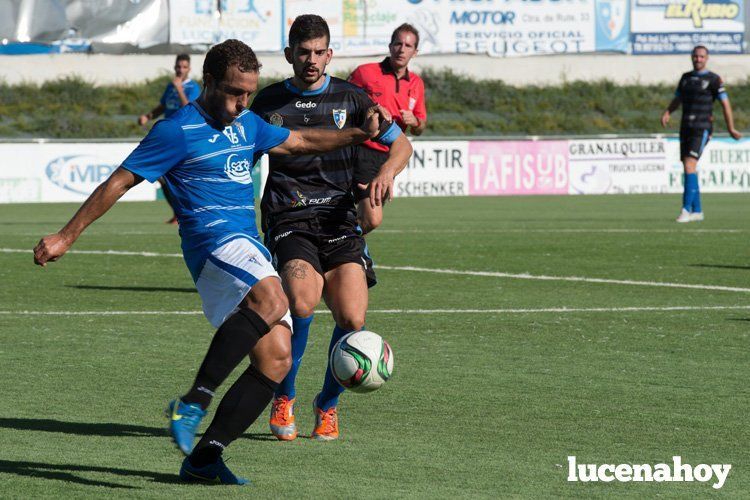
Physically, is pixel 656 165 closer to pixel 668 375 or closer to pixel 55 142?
pixel 55 142

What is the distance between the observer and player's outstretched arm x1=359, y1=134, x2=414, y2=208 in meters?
6.45

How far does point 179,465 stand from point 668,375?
128 inches

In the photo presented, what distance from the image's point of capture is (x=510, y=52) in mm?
45875

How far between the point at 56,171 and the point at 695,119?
13.2 meters

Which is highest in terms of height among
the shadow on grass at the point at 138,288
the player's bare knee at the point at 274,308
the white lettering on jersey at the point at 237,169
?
the white lettering on jersey at the point at 237,169

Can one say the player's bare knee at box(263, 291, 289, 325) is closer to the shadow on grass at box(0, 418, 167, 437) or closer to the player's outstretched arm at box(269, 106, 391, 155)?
the player's outstretched arm at box(269, 106, 391, 155)

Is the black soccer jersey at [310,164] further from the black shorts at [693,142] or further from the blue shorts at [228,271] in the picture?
the black shorts at [693,142]

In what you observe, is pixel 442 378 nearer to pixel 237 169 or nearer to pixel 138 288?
pixel 237 169

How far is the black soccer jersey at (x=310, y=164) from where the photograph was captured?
7.04 m

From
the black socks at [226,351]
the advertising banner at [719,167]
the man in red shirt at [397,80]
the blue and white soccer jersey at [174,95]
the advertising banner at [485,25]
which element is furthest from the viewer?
the advertising banner at [485,25]

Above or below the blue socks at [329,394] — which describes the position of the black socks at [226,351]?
above

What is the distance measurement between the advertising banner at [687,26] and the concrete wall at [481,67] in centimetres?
226

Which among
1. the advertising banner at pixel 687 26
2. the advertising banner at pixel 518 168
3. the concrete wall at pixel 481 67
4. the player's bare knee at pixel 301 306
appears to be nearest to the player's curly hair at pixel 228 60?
the player's bare knee at pixel 301 306

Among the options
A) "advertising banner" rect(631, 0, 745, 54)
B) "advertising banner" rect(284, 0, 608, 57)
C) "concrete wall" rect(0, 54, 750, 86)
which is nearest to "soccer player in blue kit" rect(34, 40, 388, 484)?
"advertising banner" rect(284, 0, 608, 57)
